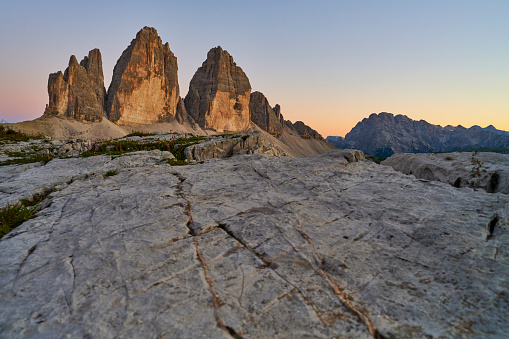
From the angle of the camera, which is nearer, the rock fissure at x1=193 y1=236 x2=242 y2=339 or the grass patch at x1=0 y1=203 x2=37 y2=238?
the rock fissure at x1=193 y1=236 x2=242 y2=339

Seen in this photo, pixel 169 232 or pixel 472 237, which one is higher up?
pixel 472 237

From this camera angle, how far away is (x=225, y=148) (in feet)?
86.3

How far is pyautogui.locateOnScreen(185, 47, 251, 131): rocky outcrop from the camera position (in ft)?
525

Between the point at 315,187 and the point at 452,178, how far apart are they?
6310 millimetres

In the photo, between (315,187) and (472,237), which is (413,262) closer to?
(472,237)

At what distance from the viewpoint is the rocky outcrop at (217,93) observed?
159875 millimetres

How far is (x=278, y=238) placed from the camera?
→ 5.19m

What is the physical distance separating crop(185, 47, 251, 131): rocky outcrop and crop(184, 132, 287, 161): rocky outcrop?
130695 mm

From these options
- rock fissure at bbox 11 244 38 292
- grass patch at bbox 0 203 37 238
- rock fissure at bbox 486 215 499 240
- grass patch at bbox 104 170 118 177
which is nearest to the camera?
rock fissure at bbox 11 244 38 292

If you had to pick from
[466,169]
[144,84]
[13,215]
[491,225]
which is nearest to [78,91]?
[144,84]

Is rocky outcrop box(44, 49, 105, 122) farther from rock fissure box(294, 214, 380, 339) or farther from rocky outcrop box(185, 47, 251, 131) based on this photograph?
rock fissure box(294, 214, 380, 339)

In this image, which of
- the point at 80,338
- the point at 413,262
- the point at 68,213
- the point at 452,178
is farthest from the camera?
the point at 452,178

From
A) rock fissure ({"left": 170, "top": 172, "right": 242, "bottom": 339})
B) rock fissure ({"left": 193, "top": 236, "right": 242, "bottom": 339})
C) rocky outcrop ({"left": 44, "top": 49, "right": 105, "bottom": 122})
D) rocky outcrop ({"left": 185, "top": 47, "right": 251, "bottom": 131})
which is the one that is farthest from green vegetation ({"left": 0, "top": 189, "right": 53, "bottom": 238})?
rocky outcrop ({"left": 185, "top": 47, "right": 251, "bottom": 131})

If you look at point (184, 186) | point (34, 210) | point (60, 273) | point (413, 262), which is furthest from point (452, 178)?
point (34, 210)
